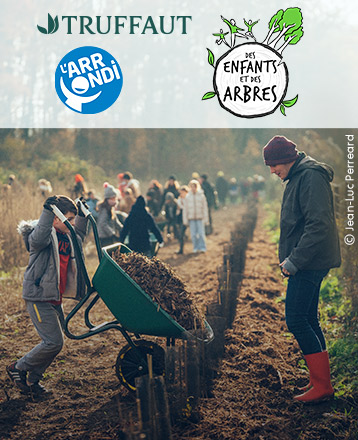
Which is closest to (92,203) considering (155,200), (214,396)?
(155,200)

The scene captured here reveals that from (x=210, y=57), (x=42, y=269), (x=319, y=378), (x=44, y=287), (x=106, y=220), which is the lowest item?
(x=319, y=378)

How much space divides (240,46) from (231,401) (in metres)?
3.35

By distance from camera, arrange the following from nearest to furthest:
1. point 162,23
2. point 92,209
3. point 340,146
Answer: point 162,23, point 340,146, point 92,209

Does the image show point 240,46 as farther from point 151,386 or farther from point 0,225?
point 0,225

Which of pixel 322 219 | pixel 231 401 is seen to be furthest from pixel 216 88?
pixel 231 401

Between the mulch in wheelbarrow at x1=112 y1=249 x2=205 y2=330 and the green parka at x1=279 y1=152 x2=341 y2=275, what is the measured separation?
2.62 ft

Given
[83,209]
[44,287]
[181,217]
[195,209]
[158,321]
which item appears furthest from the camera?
[181,217]

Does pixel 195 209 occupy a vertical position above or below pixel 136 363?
above

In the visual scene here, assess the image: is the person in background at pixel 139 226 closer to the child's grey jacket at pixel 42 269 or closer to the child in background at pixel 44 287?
the child in background at pixel 44 287

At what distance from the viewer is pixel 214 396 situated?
14.0ft

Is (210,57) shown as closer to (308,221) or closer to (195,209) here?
(308,221)

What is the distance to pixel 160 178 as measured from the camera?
36594 mm

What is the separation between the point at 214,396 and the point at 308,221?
1580 mm

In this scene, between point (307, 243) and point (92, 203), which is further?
point (92, 203)
